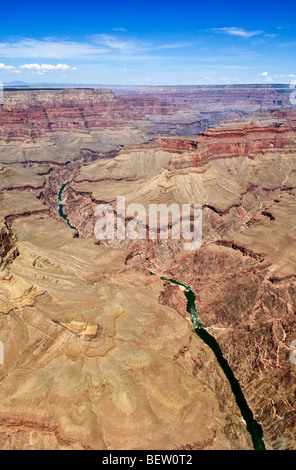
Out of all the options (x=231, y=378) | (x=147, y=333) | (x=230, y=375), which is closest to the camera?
(x=147, y=333)

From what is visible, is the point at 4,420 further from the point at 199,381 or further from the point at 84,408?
the point at 199,381

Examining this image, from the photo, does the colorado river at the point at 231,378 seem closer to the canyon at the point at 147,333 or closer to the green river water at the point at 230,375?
the green river water at the point at 230,375

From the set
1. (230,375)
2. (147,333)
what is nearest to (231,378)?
(230,375)

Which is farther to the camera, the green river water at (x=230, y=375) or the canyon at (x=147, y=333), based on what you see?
the green river water at (x=230, y=375)

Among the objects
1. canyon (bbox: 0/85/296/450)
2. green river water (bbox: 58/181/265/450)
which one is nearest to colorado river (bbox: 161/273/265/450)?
green river water (bbox: 58/181/265/450)

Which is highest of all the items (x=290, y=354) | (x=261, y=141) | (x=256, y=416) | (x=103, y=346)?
(x=261, y=141)

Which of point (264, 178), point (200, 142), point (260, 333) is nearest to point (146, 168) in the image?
point (200, 142)

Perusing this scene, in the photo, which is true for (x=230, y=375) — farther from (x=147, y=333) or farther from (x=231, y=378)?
(x=147, y=333)

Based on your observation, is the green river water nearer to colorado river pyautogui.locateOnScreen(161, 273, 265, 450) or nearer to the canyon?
colorado river pyautogui.locateOnScreen(161, 273, 265, 450)

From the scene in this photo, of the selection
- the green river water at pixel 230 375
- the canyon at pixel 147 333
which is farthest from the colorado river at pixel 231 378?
the canyon at pixel 147 333
